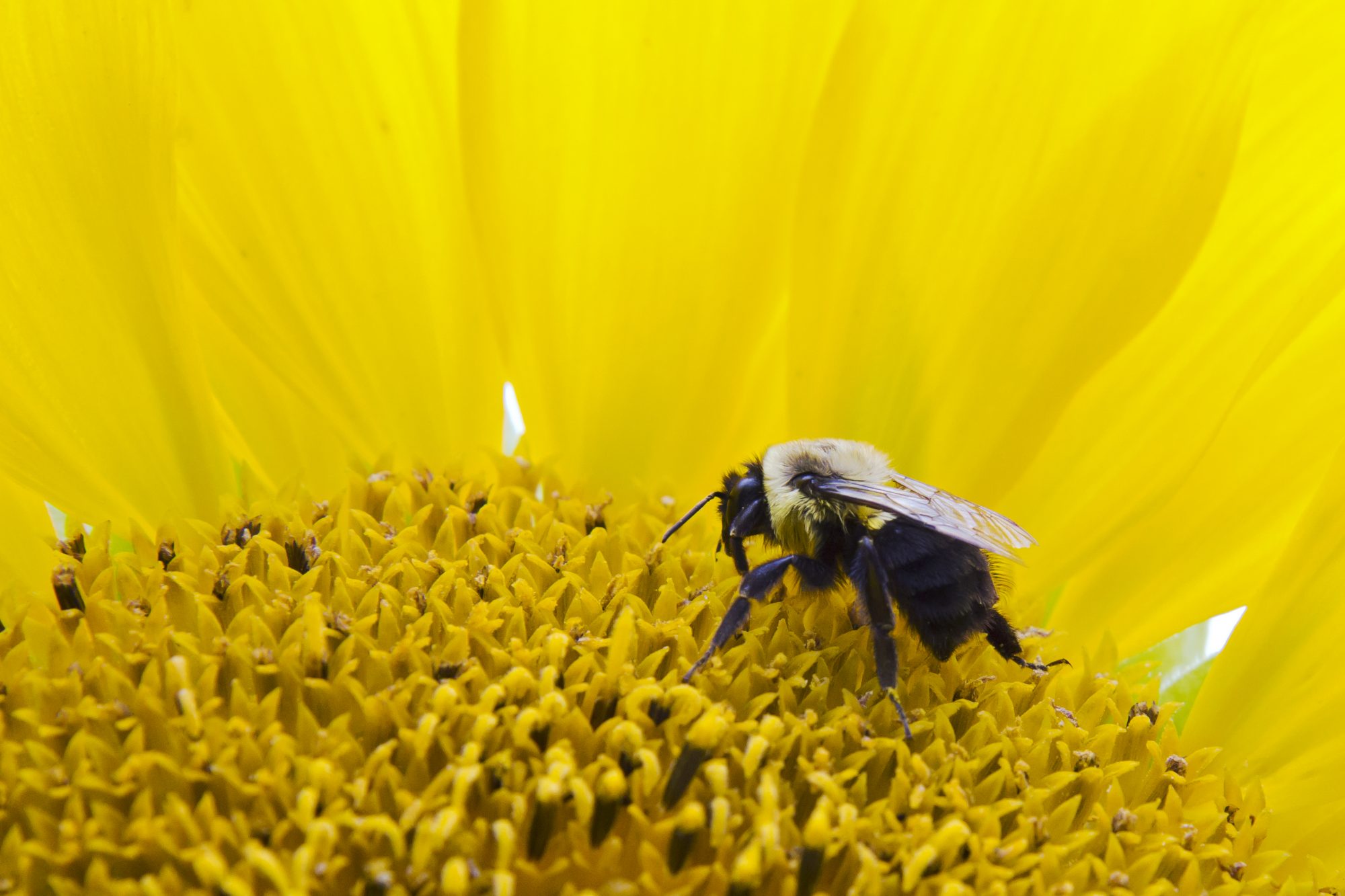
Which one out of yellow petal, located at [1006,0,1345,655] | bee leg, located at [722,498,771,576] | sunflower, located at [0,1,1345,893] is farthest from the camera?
yellow petal, located at [1006,0,1345,655]

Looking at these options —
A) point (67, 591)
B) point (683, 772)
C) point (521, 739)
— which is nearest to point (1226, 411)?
point (683, 772)

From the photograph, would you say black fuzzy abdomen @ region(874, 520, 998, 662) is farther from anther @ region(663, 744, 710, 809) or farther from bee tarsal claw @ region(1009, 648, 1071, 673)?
anther @ region(663, 744, 710, 809)

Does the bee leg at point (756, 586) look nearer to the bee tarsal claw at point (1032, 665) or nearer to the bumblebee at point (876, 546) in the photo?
the bumblebee at point (876, 546)

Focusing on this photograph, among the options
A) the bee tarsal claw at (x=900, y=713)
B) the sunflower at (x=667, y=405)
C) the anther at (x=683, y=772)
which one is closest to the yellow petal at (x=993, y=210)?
the sunflower at (x=667, y=405)

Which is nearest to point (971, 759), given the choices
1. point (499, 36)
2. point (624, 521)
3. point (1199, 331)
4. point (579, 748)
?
point (579, 748)

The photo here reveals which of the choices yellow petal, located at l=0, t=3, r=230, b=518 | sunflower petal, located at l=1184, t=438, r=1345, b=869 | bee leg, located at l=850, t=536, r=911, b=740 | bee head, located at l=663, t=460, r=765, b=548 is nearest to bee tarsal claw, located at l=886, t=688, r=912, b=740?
bee leg, located at l=850, t=536, r=911, b=740

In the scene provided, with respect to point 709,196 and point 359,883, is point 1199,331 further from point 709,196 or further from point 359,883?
point 359,883
